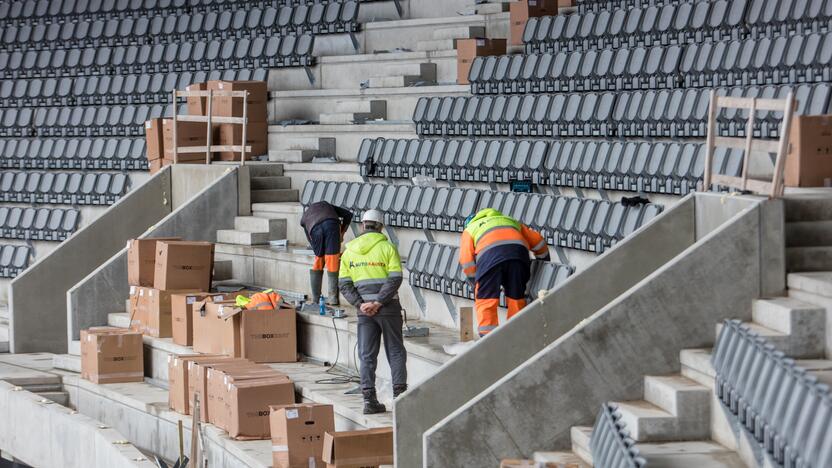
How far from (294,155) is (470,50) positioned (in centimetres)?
232

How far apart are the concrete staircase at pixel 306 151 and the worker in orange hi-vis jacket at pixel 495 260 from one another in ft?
21.2

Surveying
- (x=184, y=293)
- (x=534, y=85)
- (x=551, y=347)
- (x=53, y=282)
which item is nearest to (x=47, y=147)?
(x=53, y=282)

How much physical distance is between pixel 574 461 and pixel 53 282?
8.93 metres

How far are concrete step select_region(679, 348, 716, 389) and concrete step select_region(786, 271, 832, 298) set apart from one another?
→ 568 millimetres

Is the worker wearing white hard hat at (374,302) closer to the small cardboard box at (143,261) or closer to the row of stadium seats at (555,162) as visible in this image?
the row of stadium seats at (555,162)

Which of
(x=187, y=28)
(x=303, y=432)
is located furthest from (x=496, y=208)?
(x=187, y=28)

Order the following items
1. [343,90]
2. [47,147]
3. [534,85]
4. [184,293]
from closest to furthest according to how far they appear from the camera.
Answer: [184,293]
[534,85]
[343,90]
[47,147]

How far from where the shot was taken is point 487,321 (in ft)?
29.6

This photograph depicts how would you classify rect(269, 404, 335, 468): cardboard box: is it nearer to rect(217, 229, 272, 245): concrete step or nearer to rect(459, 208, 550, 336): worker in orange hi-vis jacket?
rect(459, 208, 550, 336): worker in orange hi-vis jacket

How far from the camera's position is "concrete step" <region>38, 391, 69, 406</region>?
12602 millimetres

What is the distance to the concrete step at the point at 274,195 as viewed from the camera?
1483cm

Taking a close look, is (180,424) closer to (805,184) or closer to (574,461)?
(574,461)

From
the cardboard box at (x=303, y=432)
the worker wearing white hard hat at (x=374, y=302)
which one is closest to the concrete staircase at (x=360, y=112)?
the worker wearing white hard hat at (x=374, y=302)

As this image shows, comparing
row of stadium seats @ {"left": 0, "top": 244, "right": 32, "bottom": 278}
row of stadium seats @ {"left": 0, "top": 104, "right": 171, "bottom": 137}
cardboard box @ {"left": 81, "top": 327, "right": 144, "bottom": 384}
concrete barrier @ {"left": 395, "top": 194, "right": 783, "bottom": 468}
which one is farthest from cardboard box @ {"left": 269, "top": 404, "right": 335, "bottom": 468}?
row of stadium seats @ {"left": 0, "top": 104, "right": 171, "bottom": 137}
